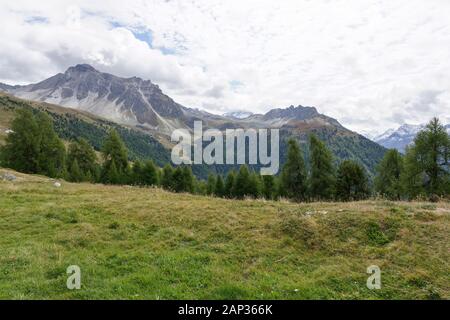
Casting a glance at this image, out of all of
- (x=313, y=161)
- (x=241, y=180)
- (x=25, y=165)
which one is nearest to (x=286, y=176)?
(x=313, y=161)

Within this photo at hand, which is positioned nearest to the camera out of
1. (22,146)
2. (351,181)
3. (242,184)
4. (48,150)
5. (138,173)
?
(351,181)

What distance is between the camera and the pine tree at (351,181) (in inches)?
2231

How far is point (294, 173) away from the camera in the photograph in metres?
59.5

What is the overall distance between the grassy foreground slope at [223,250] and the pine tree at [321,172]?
38.1 meters

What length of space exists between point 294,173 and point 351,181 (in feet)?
31.3

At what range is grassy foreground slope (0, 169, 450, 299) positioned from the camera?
424 inches

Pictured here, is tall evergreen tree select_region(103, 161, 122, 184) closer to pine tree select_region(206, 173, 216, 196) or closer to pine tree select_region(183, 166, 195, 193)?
pine tree select_region(183, 166, 195, 193)

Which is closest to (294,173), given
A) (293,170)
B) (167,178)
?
(293,170)

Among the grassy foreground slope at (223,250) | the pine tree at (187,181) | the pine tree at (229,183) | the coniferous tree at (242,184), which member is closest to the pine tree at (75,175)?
the pine tree at (187,181)

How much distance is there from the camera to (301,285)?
1101cm

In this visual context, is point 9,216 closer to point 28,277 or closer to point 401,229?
point 28,277

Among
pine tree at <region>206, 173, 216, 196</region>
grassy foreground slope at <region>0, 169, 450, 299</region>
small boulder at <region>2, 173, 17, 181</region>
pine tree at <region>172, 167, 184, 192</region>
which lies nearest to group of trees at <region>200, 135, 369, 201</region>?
pine tree at <region>172, 167, 184, 192</region>

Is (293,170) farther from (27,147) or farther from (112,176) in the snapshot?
(27,147)
